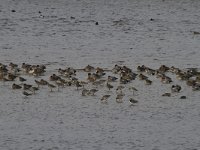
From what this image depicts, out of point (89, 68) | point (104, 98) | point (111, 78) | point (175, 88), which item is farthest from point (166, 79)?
point (104, 98)

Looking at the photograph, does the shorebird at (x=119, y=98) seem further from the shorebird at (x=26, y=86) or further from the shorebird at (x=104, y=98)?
the shorebird at (x=26, y=86)

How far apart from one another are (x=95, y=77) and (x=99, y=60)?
3.98 m

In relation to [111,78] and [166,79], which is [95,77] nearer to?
[111,78]

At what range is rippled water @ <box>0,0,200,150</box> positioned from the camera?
576 inches

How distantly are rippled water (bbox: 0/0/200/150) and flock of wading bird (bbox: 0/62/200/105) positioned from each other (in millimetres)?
221

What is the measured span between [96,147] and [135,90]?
5.38m

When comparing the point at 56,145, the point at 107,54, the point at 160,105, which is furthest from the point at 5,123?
the point at 107,54

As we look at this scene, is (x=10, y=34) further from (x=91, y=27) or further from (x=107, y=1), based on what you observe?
(x=107, y=1)

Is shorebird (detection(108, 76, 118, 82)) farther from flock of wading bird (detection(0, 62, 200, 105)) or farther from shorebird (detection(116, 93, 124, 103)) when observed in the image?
shorebird (detection(116, 93, 124, 103))

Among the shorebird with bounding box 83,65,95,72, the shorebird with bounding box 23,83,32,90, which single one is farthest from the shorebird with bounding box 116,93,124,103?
the shorebird with bounding box 83,65,95,72

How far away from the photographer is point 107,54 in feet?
83.7

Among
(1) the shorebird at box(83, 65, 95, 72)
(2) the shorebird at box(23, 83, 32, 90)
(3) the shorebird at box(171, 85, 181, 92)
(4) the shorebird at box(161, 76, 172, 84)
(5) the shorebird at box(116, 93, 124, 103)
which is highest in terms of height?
(1) the shorebird at box(83, 65, 95, 72)

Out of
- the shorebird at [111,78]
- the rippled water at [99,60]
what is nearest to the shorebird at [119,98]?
the rippled water at [99,60]

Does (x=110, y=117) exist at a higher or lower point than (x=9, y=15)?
lower
